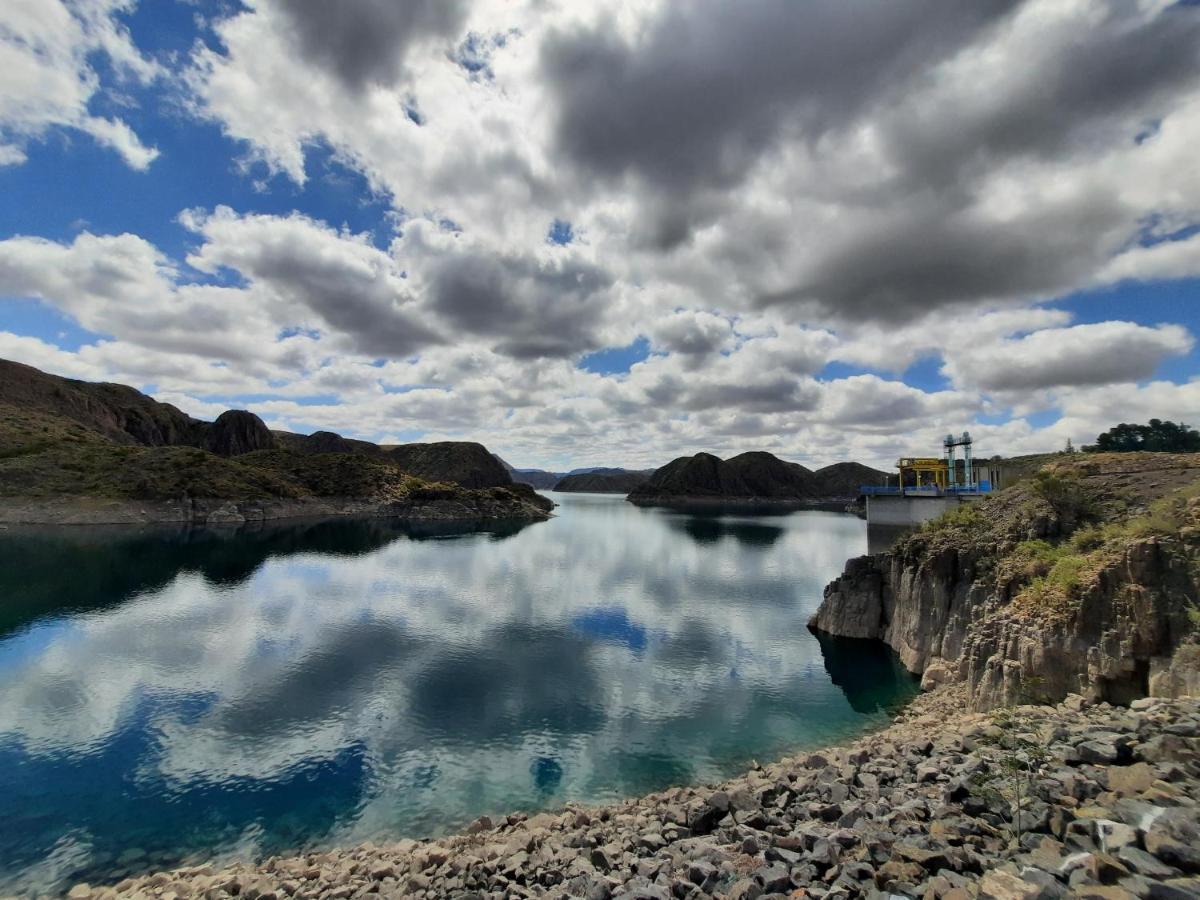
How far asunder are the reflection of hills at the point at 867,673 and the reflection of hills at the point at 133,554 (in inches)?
2495

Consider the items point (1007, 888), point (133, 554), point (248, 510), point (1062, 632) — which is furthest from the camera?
point (248, 510)

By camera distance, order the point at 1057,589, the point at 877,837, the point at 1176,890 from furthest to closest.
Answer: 1. the point at 1057,589
2. the point at 877,837
3. the point at 1176,890

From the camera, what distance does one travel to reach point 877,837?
1213 cm

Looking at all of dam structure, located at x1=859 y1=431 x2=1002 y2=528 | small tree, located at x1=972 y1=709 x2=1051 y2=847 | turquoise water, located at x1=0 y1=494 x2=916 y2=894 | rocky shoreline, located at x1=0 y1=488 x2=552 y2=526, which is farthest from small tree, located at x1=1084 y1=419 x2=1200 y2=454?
rocky shoreline, located at x1=0 y1=488 x2=552 y2=526

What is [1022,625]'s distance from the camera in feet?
81.0

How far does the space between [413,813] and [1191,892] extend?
69.8ft

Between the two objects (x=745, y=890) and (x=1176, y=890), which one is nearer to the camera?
(x=1176, y=890)

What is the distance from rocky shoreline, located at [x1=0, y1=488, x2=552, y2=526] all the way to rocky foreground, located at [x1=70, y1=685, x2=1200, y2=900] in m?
134

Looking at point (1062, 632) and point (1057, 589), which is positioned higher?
point (1057, 589)

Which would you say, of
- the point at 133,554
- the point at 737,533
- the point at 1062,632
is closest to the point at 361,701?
the point at 1062,632

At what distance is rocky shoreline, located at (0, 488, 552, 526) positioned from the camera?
10912 centimetres

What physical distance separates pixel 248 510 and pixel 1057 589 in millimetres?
160843

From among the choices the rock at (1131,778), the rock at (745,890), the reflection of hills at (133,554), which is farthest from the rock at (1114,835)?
the reflection of hills at (133,554)

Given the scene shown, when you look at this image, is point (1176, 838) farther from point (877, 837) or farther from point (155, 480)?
point (155, 480)
